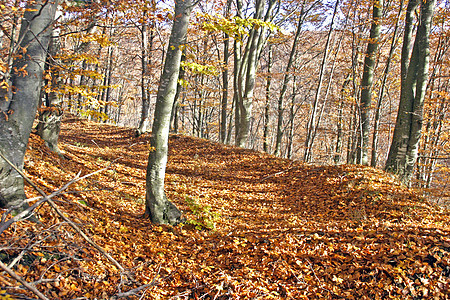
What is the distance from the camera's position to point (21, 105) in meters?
3.64

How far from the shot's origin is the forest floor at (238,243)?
309cm

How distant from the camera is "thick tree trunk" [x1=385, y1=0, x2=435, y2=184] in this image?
24.3 ft

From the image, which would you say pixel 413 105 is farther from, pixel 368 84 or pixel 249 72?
pixel 249 72

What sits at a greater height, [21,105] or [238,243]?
[21,105]

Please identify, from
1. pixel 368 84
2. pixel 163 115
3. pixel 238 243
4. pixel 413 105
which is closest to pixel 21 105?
pixel 163 115

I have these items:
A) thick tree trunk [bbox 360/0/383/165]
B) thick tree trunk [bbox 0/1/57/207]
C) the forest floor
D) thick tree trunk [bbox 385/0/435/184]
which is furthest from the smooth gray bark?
thick tree trunk [bbox 0/1/57/207]

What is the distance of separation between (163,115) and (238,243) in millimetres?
2746

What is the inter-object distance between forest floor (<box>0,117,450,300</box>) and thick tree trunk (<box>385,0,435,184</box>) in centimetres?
70

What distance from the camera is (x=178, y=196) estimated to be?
740 centimetres

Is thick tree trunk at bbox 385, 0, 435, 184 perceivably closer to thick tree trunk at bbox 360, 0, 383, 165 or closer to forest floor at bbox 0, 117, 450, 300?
forest floor at bbox 0, 117, 450, 300

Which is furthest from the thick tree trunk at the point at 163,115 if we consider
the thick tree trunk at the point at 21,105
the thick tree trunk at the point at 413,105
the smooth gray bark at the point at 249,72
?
the smooth gray bark at the point at 249,72

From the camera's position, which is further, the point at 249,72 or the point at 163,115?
the point at 249,72

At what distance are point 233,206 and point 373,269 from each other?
412 centimetres

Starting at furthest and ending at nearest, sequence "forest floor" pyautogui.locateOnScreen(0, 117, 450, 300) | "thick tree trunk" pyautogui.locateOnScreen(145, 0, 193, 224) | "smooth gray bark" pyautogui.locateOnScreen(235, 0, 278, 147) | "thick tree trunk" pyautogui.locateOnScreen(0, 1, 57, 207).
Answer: "smooth gray bark" pyautogui.locateOnScreen(235, 0, 278, 147)
"thick tree trunk" pyautogui.locateOnScreen(145, 0, 193, 224)
"thick tree trunk" pyautogui.locateOnScreen(0, 1, 57, 207)
"forest floor" pyautogui.locateOnScreen(0, 117, 450, 300)
